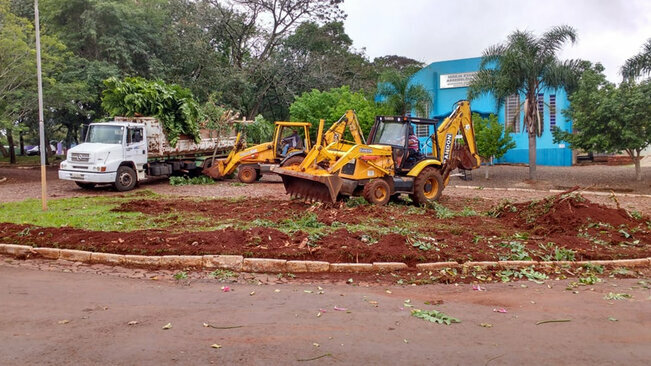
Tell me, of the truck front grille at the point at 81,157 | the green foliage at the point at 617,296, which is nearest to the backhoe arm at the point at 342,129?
the truck front grille at the point at 81,157

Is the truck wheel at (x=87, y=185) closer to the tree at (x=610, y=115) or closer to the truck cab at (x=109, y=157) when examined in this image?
the truck cab at (x=109, y=157)

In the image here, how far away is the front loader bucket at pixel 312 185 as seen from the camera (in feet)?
44.1

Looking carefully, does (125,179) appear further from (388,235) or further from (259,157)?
(388,235)

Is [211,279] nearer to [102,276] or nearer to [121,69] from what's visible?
[102,276]

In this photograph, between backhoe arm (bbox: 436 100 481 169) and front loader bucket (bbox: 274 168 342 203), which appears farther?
backhoe arm (bbox: 436 100 481 169)

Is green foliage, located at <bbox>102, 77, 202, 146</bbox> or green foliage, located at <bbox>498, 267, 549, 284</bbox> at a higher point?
green foliage, located at <bbox>102, 77, 202, 146</bbox>

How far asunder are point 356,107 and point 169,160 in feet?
33.6

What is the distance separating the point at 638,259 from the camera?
8773 mm

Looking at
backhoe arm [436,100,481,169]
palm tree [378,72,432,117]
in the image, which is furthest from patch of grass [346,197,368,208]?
palm tree [378,72,432,117]

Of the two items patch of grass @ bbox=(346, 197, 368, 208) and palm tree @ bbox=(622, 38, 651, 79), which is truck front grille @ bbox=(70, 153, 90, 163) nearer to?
patch of grass @ bbox=(346, 197, 368, 208)

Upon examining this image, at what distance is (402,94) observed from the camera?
2789 centimetres

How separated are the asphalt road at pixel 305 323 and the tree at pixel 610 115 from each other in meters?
14.8

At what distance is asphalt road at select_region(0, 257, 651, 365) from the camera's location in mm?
4926

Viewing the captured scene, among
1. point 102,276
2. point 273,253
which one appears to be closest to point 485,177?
point 273,253
